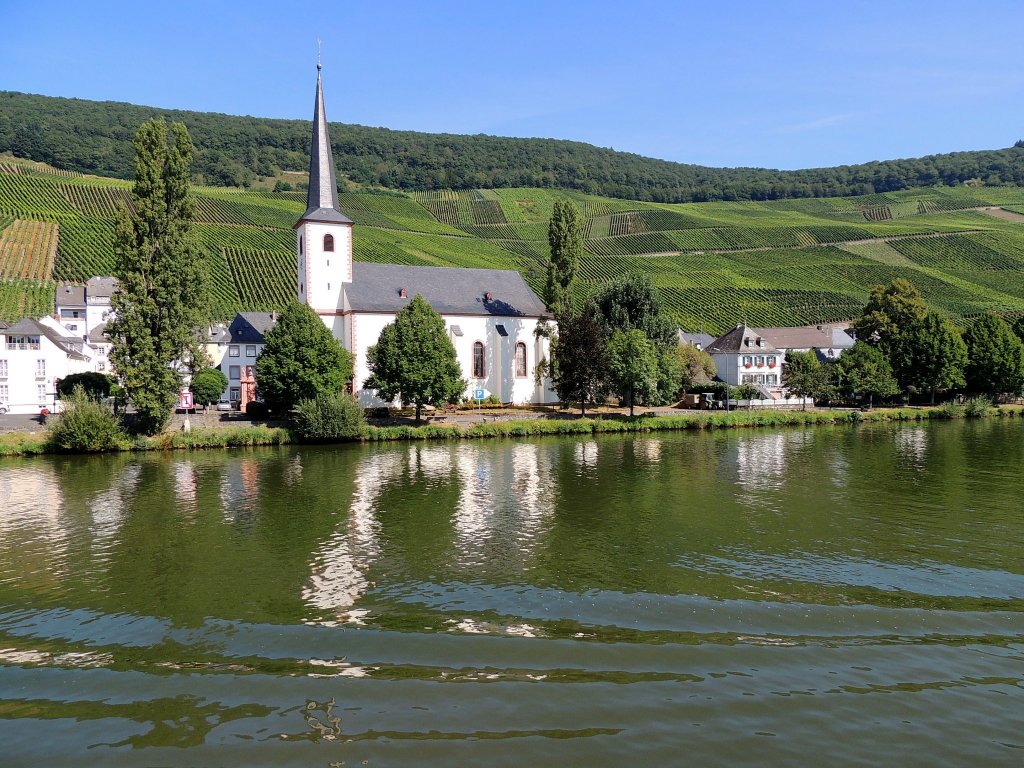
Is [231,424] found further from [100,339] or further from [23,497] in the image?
[100,339]

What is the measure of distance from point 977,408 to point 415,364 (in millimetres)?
46876

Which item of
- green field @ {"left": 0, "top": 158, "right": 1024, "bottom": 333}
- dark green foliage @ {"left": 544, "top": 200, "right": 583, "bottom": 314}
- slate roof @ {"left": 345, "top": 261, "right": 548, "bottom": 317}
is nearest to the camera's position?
slate roof @ {"left": 345, "top": 261, "right": 548, "bottom": 317}


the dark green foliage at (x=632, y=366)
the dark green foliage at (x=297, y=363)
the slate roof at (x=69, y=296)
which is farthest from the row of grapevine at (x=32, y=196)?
the dark green foliage at (x=632, y=366)

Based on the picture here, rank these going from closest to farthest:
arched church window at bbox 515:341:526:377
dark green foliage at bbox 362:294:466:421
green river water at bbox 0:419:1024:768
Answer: green river water at bbox 0:419:1024:768 < dark green foliage at bbox 362:294:466:421 < arched church window at bbox 515:341:526:377

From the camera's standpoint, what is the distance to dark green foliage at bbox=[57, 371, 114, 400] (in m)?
55.0

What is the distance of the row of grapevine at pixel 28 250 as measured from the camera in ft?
286

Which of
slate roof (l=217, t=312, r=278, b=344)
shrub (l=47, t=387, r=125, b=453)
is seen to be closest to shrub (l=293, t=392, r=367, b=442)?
shrub (l=47, t=387, r=125, b=453)

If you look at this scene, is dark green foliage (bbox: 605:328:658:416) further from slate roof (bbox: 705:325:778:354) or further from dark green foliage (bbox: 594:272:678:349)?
slate roof (bbox: 705:325:778:354)

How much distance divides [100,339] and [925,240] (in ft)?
425

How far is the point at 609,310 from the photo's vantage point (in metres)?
63.5

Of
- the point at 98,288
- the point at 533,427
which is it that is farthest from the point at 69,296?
the point at 533,427

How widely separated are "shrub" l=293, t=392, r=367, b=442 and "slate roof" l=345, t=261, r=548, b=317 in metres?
13.4

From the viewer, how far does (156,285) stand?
43.0m

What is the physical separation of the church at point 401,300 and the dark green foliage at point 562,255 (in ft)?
11.6
